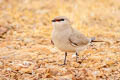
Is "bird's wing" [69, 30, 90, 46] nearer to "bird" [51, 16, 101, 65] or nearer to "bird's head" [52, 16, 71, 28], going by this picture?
"bird" [51, 16, 101, 65]

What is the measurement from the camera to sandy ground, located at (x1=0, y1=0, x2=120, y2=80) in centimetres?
518

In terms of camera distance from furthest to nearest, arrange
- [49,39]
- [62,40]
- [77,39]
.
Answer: [49,39] → [77,39] → [62,40]

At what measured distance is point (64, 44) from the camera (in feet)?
17.3

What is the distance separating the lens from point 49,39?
23.5 feet

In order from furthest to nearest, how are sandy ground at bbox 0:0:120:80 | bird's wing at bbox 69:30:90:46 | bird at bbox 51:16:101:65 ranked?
bird's wing at bbox 69:30:90:46 → bird at bbox 51:16:101:65 → sandy ground at bbox 0:0:120:80

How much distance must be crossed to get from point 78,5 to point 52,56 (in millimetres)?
3986

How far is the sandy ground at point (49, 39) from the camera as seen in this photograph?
204 inches

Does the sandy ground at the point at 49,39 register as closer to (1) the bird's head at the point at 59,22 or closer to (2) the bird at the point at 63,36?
(2) the bird at the point at 63,36

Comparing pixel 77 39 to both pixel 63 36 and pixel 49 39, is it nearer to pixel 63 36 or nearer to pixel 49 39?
pixel 63 36

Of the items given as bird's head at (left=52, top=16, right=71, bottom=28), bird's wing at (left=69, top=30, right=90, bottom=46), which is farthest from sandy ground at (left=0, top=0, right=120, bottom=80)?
bird's head at (left=52, top=16, right=71, bottom=28)

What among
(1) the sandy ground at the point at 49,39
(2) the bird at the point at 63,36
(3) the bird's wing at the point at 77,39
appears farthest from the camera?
(3) the bird's wing at the point at 77,39

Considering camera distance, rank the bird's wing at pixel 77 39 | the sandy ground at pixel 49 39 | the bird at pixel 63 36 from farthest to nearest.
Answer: the bird's wing at pixel 77 39
the bird at pixel 63 36
the sandy ground at pixel 49 39

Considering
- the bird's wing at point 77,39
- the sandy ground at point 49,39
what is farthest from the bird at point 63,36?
the sandy ground at point 49,39

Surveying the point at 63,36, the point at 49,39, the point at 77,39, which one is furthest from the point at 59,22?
the point at 49,39
